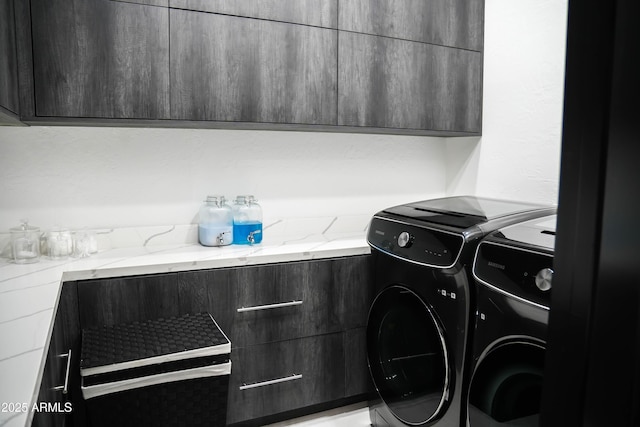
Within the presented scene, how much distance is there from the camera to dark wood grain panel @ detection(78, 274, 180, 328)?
74.1 inches

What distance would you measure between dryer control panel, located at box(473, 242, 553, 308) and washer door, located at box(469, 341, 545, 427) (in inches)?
5.7

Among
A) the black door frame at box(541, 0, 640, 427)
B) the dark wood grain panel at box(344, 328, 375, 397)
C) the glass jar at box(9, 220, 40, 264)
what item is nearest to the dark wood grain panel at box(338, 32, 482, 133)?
the dark wood grain panel at box(344, 328, 375, 397)

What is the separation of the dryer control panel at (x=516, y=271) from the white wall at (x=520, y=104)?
1.12 m

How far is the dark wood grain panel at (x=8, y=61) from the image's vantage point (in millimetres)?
1562

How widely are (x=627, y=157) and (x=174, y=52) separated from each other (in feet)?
7.07

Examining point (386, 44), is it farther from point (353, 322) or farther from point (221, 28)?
point (353, 322)

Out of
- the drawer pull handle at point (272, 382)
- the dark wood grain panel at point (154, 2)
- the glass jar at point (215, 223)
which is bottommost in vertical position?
the drawer pull handle at point (272, 382)

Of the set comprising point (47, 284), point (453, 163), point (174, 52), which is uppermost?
point (174, 52)

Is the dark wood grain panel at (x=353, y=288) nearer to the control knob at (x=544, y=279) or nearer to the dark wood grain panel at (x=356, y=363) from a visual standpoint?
the dark wood grain panel at (x=356, y=363)

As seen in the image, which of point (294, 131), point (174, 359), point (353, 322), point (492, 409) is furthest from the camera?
point (294, 131)

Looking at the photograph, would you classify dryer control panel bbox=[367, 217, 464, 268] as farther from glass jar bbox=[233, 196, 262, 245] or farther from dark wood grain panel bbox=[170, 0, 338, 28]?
dark wood grain panel bbox=[170, 0, 338, 28]

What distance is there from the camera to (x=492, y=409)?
1488 mm

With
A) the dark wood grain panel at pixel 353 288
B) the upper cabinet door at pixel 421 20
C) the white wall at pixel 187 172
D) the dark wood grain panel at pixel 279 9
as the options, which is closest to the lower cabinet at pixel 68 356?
the white wall at pixel 187 172

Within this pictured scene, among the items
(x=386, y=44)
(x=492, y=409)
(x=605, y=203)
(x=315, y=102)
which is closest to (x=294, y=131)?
(x=315, y=102)
